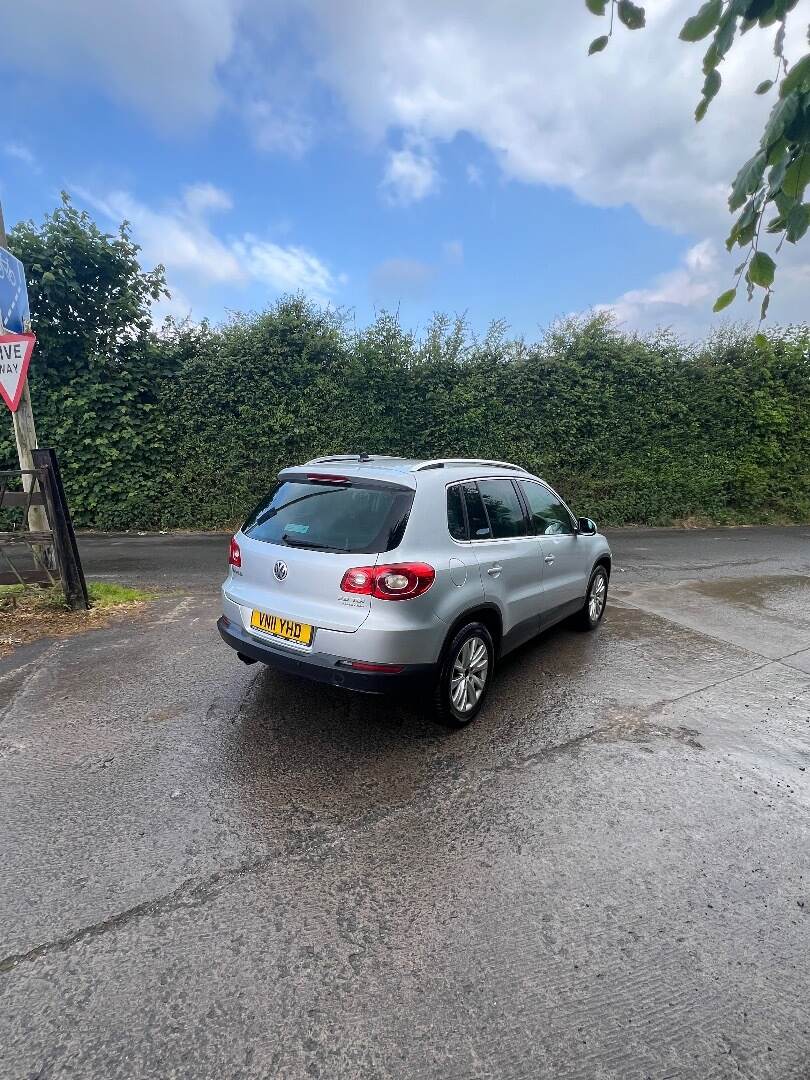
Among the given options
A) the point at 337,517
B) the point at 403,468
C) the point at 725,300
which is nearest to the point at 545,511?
the point at 403,468

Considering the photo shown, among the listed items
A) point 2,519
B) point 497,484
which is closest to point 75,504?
point 2,519

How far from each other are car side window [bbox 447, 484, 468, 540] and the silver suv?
0.05 feet

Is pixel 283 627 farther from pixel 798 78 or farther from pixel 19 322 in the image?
pixel 19 322

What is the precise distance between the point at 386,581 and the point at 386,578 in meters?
0.02

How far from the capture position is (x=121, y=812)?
2.83 metres

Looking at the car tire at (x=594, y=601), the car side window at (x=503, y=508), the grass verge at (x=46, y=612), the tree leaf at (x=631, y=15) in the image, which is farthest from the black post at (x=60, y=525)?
the tree leaf at (x=631, y=15)

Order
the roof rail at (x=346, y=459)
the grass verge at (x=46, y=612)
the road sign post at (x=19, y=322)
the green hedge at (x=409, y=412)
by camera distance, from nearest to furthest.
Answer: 1. the roof rail at (x=346, y=459)
2. the grass verge at (x=46, y=612)
3. the road sign post at (x=19, y=322)
4. the green hedge at (x=409, y=412)

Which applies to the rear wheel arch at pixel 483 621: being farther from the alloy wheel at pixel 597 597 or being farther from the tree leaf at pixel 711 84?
the tree leaf at pixel 711 84

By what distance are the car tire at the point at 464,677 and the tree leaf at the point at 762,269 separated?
2443 mm

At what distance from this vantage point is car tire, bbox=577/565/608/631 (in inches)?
224

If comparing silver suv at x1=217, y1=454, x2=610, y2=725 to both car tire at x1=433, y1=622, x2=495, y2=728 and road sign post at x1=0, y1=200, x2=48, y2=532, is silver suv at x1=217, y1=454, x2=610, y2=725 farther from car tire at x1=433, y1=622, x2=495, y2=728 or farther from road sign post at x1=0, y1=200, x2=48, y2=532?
road sign post at x1=0, y1=200, x2=48, y2=532

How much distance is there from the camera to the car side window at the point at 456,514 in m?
3.71

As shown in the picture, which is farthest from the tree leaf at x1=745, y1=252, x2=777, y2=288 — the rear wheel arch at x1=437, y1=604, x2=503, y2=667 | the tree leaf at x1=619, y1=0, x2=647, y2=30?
the rear wheel arch at x1=437, y1=604, x2=503, y2=667

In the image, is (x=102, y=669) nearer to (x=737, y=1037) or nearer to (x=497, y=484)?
(x=497, y=484)
